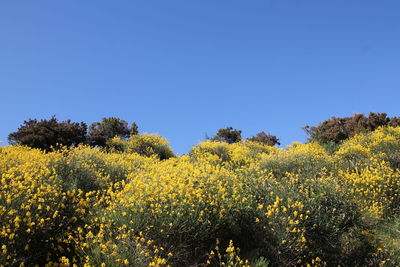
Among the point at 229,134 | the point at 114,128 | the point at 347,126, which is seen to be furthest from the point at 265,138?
the point at 114,128

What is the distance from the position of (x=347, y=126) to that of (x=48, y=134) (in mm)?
17102

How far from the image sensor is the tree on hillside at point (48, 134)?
1662cm

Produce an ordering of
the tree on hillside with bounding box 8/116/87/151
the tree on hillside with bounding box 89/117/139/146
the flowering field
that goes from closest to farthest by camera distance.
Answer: the flowering field → the tree on hillside with bounding box 8/116/87/151 → the tree on hillside with bounding box 89/117/139/146

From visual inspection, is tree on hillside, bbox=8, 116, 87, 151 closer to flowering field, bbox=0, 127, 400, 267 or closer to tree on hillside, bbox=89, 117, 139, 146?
tree on hillside, bbox=89, 117, 139, 146

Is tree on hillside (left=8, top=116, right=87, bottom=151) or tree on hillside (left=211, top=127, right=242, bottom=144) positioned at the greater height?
tree on hillside (left=211, top=127, right=242, bottom=144)

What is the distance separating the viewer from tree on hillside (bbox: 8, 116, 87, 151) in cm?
1662

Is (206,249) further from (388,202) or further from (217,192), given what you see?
(388,202)

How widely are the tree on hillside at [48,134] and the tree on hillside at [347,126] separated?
46.6 feet

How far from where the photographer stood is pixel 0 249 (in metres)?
4.50

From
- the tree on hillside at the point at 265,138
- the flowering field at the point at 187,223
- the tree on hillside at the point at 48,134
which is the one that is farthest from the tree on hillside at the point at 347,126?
the tree on hillside at the point at 48,134

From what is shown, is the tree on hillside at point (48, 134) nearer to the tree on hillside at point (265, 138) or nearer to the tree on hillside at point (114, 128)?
the tree on hillside at point (114, 128)

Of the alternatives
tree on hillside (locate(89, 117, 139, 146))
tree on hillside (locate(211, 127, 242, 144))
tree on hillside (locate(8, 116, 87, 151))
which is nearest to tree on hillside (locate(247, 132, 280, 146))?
tree on hillside (locate(211, 127, 242, 144))

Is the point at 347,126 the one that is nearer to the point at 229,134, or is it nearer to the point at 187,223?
the point at 229,134

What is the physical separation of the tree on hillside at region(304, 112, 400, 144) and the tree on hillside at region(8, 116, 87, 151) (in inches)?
559
